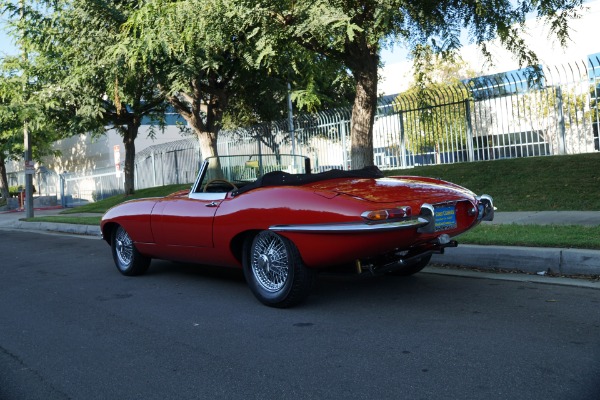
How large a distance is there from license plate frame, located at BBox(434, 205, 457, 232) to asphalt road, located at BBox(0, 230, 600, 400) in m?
0.67

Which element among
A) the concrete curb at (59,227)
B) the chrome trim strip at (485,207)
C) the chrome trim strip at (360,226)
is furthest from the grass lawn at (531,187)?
the chrome trim strip at (360,226)

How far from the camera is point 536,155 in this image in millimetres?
14836

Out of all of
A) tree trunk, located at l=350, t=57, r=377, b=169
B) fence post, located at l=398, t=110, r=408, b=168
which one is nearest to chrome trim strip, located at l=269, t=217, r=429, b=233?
tree trunk, located at l=350, t=57, r=377, b=169

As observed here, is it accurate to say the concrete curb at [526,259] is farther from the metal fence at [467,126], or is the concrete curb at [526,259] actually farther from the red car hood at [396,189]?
the metal fence at [467,126]

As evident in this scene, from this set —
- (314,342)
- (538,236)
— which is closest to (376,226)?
(314,342)

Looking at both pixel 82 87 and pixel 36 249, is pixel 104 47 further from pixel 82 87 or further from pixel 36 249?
pixel 36 249

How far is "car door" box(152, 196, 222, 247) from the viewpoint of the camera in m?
5.96

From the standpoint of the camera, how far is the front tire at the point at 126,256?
7.41m

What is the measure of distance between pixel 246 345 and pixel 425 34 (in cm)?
759

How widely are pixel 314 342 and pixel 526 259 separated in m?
3.10

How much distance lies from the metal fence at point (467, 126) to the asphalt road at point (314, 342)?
7011 millimetres

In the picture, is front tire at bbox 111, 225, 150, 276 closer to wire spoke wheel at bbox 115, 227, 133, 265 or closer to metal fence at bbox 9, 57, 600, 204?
wire spoke wheel at bbox 115, 227, 133, 265

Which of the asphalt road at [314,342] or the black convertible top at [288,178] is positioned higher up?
the black convertible top at [288,178]

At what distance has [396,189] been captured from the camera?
17.1 feet
